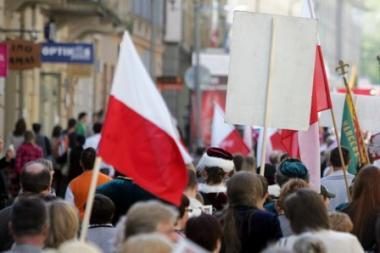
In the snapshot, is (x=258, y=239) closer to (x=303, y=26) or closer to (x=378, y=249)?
(x=378, y=249)

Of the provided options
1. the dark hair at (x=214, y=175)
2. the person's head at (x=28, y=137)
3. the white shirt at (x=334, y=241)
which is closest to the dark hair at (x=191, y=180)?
the dark hair at (x=214, y=175)

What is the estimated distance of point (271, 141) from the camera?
24609mm

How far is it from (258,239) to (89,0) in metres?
Result: 25.9

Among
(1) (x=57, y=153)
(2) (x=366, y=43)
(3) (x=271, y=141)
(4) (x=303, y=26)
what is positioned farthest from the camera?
(2) (x=366, y=43)

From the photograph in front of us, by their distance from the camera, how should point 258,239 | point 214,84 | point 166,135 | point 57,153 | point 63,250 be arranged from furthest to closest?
point 214,84 < point 57,153 < point 258,239 < point 166,135 < point 63,250

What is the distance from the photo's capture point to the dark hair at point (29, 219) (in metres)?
8.69

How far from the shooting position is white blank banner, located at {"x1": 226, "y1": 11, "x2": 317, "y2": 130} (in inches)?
498

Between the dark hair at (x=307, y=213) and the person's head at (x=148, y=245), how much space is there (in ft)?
7.00

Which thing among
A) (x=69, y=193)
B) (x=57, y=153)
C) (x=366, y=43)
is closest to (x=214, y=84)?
(x=57, y=153)

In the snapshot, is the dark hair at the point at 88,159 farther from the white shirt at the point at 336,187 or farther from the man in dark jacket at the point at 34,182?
the man in dark jacket at the point at 34,182

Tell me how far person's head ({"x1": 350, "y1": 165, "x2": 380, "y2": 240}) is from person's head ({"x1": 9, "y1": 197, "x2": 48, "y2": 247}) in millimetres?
3453

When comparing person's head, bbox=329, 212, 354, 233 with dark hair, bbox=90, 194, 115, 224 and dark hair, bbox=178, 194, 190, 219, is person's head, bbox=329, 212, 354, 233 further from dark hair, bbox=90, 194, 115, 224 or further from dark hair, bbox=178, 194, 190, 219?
dark hair, bbox=90, 194, 115, 224

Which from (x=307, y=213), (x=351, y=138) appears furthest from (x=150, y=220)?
(x=351, y=138)

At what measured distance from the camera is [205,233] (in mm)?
9195
